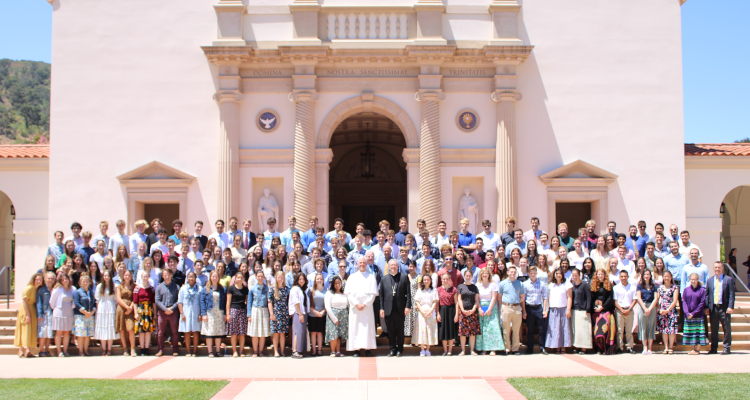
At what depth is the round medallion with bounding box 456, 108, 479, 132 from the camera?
1811 cm

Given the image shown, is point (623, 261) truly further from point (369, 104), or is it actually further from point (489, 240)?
point (369, 104)

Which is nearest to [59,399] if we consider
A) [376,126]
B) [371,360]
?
[371,360]

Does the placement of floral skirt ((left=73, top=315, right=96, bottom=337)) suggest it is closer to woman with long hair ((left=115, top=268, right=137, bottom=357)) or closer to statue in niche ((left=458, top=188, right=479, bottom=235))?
woman with long hair ((left=115, top=268, right=137, bottom=357))

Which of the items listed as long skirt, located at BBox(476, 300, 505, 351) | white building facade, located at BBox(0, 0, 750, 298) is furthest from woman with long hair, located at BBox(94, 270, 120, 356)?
long skirt, located at BBox(476, 300, 505, 351)

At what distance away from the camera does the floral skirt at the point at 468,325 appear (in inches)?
468

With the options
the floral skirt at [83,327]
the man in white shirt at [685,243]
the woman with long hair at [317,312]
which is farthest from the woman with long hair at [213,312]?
the man in white shirt at [685,243]

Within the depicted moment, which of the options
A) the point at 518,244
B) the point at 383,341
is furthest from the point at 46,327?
the point at 518,244

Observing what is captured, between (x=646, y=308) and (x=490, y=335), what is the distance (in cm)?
288

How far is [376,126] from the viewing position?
24.8m

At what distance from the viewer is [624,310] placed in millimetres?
12102

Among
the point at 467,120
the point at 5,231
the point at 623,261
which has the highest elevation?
the point at 467,120

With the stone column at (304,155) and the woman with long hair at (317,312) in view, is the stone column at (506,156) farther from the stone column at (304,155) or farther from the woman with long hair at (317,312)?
the woman with long hair at (317,312)

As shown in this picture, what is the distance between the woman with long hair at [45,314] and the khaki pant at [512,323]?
8.10m

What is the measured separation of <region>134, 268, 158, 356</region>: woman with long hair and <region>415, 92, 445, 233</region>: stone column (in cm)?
778
